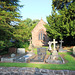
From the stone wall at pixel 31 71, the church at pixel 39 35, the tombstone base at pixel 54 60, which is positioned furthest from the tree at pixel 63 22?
the stone wall at pixel 31 71

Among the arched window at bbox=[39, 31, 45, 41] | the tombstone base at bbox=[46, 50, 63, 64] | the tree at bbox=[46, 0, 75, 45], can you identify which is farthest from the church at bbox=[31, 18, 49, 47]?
the tombstone base at bbox=[46, 50, 63, 64]

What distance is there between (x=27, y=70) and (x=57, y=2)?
22.6 metres

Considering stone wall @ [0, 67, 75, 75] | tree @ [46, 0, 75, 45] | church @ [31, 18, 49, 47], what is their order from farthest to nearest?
1. church @ [31, 18, 49, 47]
2. tree @ [46, 0, 75, 45]
3. stone wall @ [0, 67, 75, 75]

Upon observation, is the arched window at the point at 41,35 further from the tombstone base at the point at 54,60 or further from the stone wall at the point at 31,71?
the stone wall at the point at 31,71

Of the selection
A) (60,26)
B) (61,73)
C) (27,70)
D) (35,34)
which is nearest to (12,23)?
(27,70)

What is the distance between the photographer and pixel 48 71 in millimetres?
5430

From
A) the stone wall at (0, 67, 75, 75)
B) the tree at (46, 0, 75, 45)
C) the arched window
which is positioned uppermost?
the tree at (46, 0, 75, 45)

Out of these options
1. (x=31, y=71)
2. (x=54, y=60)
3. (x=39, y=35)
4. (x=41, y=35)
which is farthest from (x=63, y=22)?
(x=31, y=71)

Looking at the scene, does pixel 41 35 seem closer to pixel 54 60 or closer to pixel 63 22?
pixel 63 22

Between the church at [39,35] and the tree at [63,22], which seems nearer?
the tree at [63,22]

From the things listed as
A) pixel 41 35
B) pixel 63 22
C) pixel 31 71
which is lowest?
pixel 31 71

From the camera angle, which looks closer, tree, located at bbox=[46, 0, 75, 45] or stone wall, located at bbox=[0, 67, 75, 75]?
stone wall, located at bbox=[0, 67, 75, 75]

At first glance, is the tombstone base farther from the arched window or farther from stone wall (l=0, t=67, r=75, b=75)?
the arched window

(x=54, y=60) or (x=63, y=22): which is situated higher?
(x=63, y=22)
